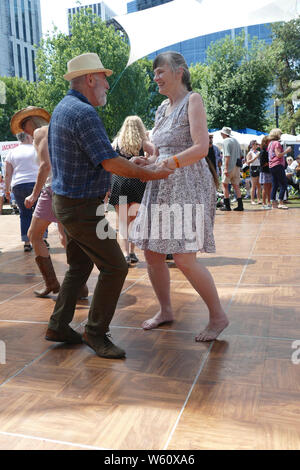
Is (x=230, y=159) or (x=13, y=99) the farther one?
(x=13, y=99)

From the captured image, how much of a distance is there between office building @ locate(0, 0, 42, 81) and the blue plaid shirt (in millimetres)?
82589

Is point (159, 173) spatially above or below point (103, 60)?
below

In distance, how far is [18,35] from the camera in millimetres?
86062

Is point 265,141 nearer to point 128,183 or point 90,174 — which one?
point 128,183

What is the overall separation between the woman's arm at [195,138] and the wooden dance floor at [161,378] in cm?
127

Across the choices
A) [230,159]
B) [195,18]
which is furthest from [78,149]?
[230,159]

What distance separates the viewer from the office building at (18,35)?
265ft

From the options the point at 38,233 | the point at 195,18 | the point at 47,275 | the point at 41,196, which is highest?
the point at 195,18

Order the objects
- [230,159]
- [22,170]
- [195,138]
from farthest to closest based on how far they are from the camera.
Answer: [230,159], [22,170], [195,138]

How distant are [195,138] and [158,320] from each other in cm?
148

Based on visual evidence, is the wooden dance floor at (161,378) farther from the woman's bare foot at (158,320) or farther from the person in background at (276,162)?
the person in background at (276,162)

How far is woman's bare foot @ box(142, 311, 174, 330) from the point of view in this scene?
3.63 meters

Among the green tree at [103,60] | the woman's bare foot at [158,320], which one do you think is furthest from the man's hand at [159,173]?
the green tree at [103,60]

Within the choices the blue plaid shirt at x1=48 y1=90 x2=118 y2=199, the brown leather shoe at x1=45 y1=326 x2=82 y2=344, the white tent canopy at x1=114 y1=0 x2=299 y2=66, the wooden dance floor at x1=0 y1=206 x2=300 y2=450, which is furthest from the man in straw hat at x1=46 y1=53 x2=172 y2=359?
the white tent canopy at x1=114 y1=0 x2=299 y2=66
